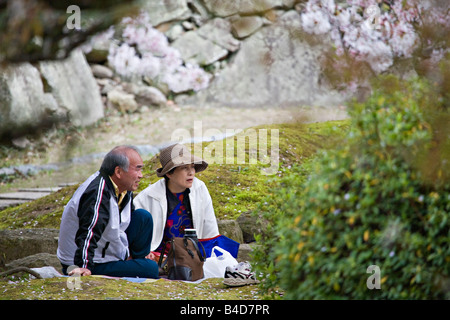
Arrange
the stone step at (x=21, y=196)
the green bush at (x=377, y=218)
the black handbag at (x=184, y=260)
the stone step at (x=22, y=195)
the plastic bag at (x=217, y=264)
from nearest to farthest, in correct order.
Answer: the green bush at (x=377, y=218), the black handbag at (x=184, y=260), the plastic bag at (x=217, y=264), the stone step at (x=21, y=196), the stone step at (x=22, y=195)

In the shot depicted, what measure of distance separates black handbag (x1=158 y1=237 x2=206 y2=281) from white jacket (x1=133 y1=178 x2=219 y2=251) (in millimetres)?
388

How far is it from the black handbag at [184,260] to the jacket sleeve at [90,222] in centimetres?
72

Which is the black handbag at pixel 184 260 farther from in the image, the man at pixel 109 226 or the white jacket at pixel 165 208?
the white jacket at pixel 165 208

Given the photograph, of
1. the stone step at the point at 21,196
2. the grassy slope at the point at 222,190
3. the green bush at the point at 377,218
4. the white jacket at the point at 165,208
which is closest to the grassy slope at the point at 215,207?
the grassy slope at the point at 222,190

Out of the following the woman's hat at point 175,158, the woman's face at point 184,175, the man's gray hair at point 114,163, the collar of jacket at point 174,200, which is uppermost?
the man's gray hair at point 114,163

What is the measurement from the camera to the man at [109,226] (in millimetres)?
3816

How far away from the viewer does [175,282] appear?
411 centimetres

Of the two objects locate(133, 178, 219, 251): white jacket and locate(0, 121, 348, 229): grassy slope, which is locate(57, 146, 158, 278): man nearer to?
locate(133, 178, 219, 251): white jacket

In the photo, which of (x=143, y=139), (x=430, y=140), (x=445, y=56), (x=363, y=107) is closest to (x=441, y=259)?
(x=430, y=140)

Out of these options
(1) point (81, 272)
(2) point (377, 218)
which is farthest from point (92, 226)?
(2) point (377, 218)

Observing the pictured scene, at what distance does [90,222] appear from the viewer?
12.4 feet

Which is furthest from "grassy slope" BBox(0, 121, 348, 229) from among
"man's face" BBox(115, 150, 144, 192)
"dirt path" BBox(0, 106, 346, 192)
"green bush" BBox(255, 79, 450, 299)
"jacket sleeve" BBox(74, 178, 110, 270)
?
"dirt path" BBox(0, 106, 346, 192)

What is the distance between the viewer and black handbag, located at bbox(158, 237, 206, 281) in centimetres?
438

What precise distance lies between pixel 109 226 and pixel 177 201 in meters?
1.05
